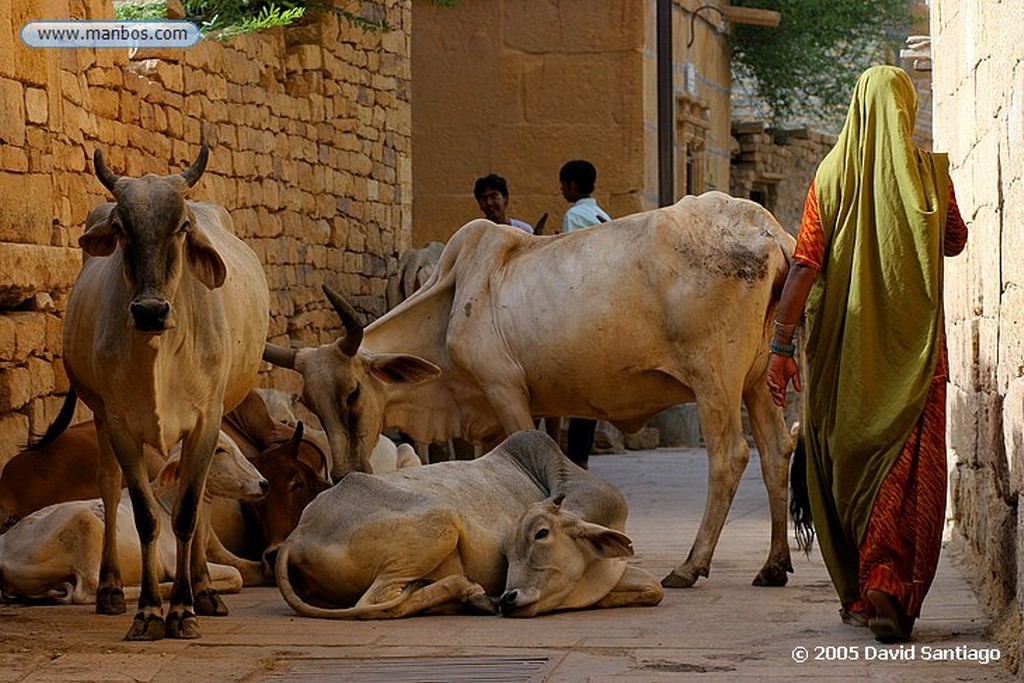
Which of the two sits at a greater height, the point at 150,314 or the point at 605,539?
the point at 150,314

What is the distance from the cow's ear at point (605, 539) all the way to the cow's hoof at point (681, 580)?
3.15 ft

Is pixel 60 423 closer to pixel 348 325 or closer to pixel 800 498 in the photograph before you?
pixel 348 325

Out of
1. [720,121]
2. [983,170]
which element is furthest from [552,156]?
[983,170]

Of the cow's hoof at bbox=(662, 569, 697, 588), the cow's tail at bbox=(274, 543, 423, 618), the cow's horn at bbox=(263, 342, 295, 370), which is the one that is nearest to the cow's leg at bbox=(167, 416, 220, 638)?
the cow's tail at bbox=(274, 543, 423, 618)

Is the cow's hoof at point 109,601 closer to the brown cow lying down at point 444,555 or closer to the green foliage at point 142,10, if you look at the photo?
the brown cow lying down at point 444,555

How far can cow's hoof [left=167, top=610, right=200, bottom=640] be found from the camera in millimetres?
6312

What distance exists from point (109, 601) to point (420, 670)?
1.77 m

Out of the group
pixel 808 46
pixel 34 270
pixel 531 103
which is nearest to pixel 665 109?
pixel 531 103

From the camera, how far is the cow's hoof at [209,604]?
6.88m

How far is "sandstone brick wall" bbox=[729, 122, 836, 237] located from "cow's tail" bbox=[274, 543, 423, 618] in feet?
64.0

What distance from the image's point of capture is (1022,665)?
17.1 ft

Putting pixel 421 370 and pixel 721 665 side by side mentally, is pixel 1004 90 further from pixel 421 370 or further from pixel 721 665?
pixel 421 370

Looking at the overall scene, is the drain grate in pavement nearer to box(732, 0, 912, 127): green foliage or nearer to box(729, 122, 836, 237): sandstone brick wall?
box(732, 0, 912, 127): green foliage

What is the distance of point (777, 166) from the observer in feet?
88.6
